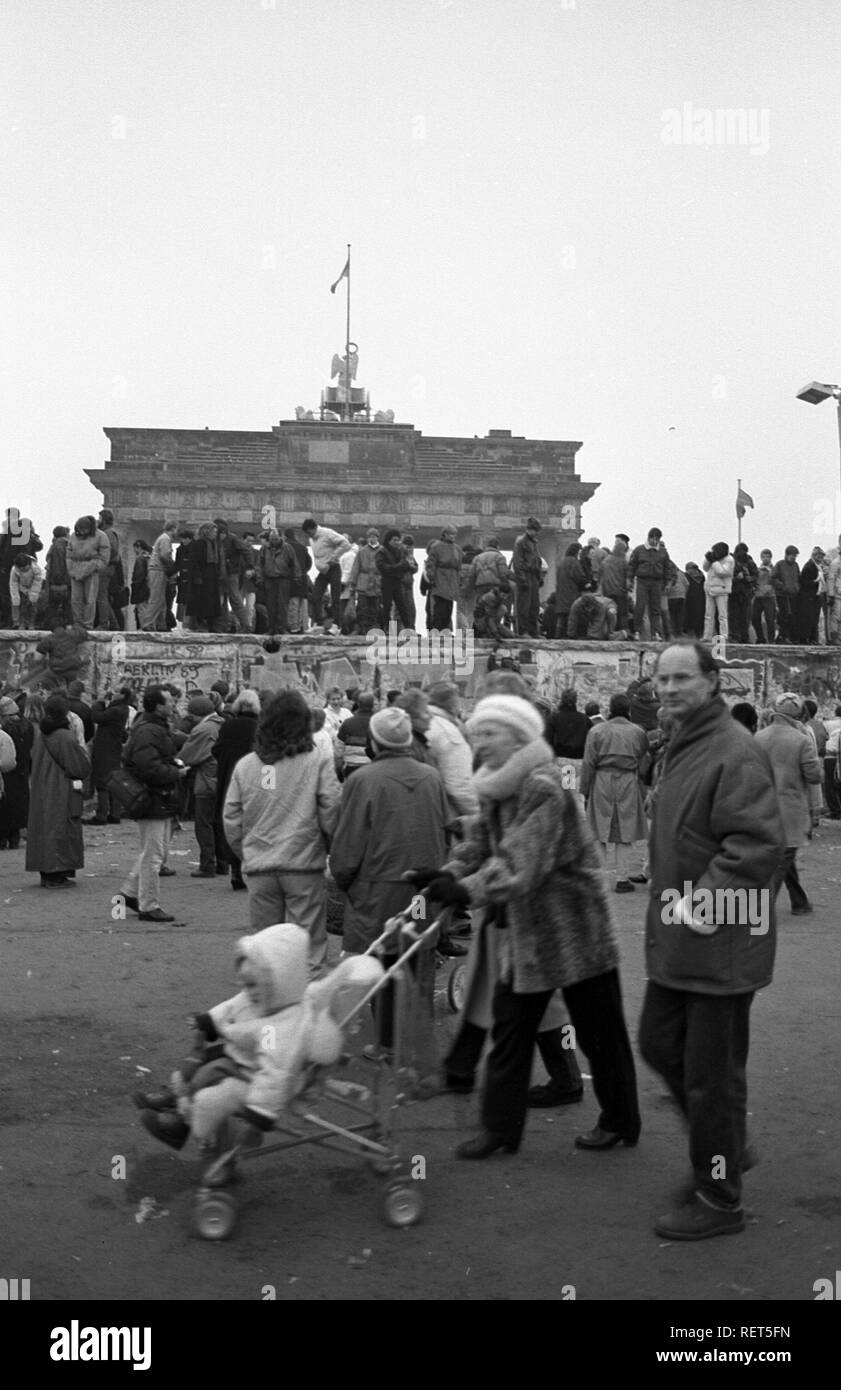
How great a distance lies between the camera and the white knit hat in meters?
5.73

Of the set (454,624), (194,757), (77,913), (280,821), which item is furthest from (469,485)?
(280,821)

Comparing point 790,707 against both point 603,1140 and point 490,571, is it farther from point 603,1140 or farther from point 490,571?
point 490,571

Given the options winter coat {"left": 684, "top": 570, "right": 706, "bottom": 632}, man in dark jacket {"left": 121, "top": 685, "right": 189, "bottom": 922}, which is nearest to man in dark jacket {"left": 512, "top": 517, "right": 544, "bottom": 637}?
winter coat {"left": 684, "top": 570, "right": 706, "bottom": 632}

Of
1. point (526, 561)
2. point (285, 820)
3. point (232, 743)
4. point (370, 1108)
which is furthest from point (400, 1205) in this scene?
point (526, 561)

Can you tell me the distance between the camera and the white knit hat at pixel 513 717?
18.8ft

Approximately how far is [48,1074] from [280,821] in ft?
5.46

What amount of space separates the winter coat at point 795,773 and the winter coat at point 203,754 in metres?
4.99

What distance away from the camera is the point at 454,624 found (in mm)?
23688

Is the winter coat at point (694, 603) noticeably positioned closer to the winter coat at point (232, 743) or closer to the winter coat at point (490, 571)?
the winter coat at point (490, 571)

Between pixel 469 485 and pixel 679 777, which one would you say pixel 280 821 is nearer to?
pixel 679 777

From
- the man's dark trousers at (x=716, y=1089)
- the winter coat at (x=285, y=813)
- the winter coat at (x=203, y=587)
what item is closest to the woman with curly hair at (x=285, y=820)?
the winter coat at (x=285, y=813)

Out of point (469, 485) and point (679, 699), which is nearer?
point (679, 699)

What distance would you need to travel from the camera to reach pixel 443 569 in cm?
2259

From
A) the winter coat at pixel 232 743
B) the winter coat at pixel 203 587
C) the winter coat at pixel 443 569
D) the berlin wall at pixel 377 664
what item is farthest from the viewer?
the winter coat at pixel 443 569
